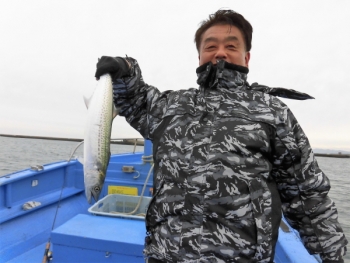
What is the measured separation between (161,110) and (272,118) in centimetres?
81

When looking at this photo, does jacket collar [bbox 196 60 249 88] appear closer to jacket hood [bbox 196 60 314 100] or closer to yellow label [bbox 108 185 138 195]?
jacket hood [bbox 196 60 314 100]

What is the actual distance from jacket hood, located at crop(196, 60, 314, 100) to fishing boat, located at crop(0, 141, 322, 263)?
5.56 feet

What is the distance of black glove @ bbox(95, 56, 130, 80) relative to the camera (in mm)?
2047

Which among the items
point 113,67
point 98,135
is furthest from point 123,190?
point 113,67

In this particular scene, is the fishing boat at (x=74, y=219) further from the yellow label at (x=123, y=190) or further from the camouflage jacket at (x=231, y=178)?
the camouflage jacket at (x=231, y=178)

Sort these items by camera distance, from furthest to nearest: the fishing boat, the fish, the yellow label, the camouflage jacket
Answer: the yellow label
the fishing boat
the fish
the camouflage jacket

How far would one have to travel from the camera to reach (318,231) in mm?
1804

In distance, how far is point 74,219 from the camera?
3.05 m

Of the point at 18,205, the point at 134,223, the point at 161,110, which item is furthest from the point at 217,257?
the point at 18,205

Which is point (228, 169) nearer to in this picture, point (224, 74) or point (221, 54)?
point (224, 74)

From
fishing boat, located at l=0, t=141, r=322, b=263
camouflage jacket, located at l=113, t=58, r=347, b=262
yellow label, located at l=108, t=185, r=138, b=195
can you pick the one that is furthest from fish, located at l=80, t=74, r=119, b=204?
yellow label, located at l=108, t=185, r=138, b=195

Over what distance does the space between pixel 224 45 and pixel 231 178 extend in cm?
100

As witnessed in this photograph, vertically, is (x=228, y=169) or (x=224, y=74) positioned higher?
(x=224, y=74)

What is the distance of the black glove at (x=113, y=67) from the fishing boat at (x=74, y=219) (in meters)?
1.58
